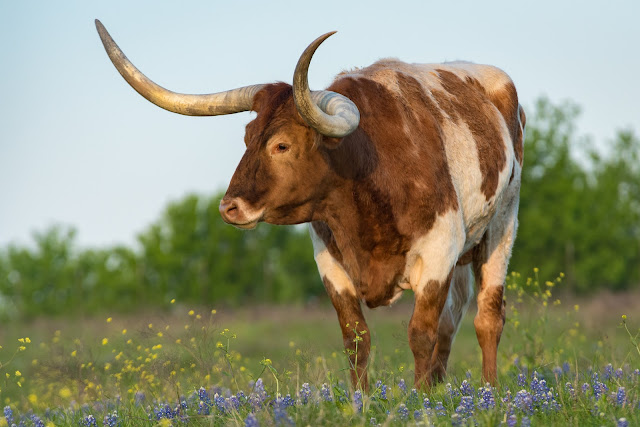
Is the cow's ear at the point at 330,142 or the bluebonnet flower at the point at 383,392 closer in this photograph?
the bluebonnet flower at the point at 383,392

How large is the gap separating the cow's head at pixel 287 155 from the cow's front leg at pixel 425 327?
1078 mm

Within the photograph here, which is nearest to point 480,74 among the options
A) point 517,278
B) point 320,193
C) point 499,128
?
point 499,128

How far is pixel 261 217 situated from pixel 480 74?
131 inches

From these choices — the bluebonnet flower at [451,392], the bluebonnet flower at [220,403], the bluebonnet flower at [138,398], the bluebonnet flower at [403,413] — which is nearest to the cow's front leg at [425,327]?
the bluebonnet flower at [451,392]

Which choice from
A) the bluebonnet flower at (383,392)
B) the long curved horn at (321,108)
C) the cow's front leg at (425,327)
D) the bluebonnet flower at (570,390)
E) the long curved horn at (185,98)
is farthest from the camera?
the long curved horn at (185,98)

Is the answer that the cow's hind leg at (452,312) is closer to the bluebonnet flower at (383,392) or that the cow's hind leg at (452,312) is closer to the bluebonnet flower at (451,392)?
the bluebonnet flower at (451,392)

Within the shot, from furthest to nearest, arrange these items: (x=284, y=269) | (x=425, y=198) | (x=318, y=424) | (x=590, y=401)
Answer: (x=284, y=269) < (x=425, y=198) < (x=590, y=401) < (x=318, y=424)

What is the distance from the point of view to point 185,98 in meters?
6.36

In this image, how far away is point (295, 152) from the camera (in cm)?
563

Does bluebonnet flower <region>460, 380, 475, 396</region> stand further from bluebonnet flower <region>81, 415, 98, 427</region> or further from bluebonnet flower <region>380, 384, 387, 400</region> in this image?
bluebonnet flower <region>81, 415, 98, 427</region>

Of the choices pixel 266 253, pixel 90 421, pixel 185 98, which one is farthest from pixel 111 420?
pixel 266 253

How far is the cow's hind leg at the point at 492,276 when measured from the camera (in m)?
7.26

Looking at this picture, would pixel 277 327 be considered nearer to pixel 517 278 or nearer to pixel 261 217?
pixel 517 278

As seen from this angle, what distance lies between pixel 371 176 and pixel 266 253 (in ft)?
176
